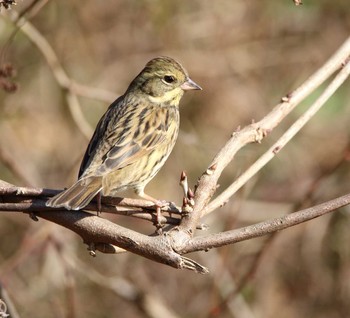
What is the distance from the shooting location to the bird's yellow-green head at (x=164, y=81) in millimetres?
5008

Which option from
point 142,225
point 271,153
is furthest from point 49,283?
point 271,153

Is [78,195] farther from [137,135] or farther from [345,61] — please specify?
[345,61]

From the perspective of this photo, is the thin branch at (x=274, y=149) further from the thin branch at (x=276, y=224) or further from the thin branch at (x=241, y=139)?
the thin branch at (x=276, y=224)

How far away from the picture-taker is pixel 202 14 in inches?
321

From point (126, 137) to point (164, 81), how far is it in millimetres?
589

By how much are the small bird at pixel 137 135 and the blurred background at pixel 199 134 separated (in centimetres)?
177

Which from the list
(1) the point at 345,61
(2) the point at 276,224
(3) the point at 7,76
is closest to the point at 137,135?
(3) the point at 7,76

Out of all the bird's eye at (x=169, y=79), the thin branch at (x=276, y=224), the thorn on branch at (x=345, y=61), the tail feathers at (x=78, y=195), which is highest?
the bird's eye at (x=169, y=79)

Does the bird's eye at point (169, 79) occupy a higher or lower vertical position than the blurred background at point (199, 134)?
lower

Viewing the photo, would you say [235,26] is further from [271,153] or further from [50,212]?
[50,212]

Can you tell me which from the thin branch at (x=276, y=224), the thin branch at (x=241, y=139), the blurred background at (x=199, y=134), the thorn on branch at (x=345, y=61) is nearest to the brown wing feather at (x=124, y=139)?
the thin branch at (x=241, y=139)

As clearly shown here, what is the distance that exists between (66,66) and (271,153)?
15.7 ft

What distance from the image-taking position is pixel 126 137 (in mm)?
4648

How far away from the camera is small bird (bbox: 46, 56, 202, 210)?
4314 mm
